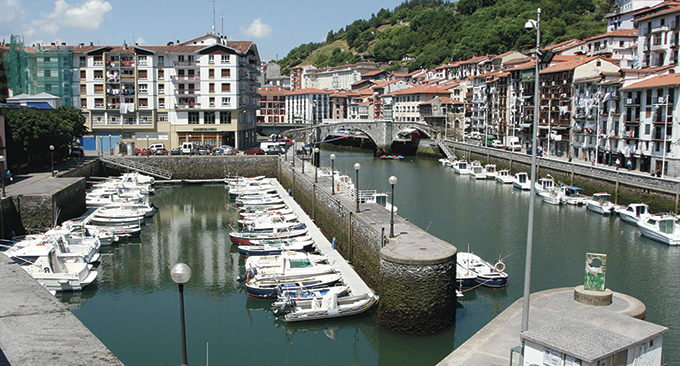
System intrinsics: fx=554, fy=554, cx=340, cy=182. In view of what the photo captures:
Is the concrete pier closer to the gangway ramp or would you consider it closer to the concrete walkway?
the concrete walkway

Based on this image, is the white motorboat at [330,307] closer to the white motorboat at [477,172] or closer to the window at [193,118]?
the white motorboat at [477,172]

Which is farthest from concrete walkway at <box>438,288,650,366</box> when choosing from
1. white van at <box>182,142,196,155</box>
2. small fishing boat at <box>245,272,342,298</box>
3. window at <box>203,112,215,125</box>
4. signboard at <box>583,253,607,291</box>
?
window at <box>203,112,215,125</box>

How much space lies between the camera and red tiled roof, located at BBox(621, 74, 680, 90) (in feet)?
160

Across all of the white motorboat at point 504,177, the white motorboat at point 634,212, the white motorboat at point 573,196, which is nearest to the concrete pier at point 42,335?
the white motorboat at point 634,212

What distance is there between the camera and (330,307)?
22.8 metres

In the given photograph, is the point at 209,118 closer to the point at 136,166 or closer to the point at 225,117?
the point at 225,117

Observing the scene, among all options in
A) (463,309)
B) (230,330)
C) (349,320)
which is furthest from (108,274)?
(463,309)

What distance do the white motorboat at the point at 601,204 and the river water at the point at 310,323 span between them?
137 centimetres

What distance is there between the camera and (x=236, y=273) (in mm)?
30500

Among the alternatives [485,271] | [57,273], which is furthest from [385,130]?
[57,273]

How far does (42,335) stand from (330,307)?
47.4 feet

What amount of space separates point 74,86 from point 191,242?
4860cm

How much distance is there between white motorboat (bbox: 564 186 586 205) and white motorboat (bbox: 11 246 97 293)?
40.1 metres

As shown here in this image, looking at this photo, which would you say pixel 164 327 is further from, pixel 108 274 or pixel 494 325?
pixel 494 325
